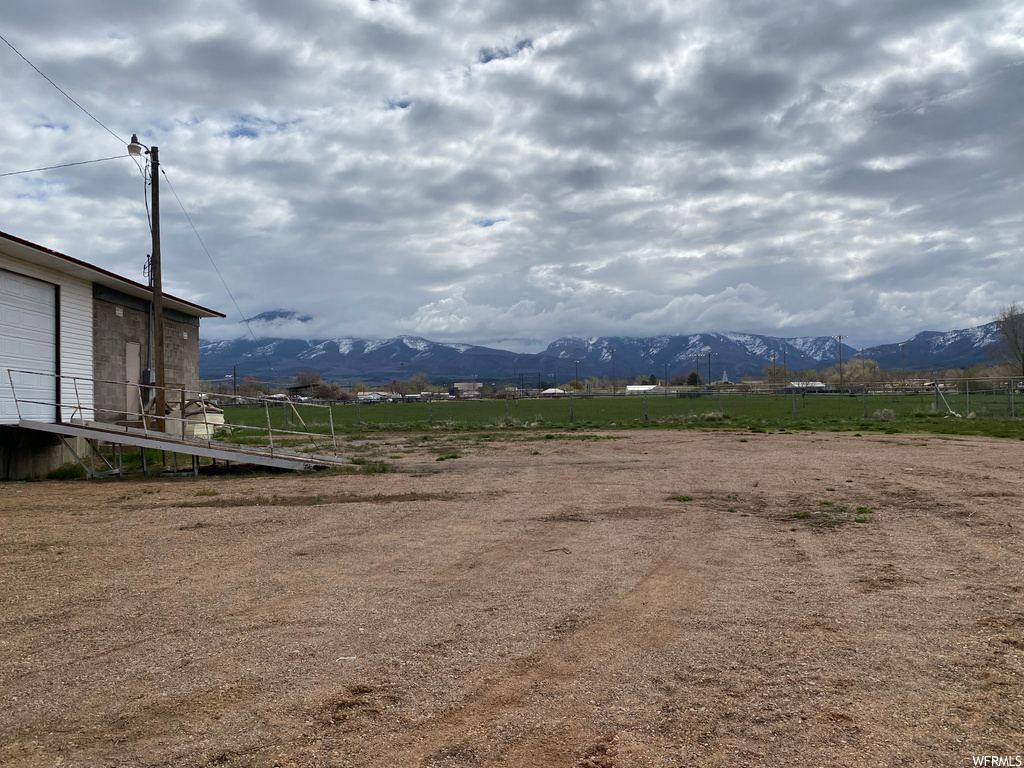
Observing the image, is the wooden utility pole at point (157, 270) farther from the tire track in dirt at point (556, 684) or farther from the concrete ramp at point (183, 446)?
the tire track in dirt at point (556, 684)

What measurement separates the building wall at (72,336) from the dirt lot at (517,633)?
7548 mm

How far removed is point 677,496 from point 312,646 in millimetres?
7681

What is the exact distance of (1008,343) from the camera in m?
72.8

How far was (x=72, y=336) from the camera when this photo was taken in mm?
17688

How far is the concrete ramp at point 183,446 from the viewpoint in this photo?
47.4 feet

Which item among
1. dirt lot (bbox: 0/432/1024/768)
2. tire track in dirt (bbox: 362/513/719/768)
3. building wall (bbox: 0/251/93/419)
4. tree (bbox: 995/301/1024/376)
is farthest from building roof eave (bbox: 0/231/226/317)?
tree (bbox: 995/301/1024/376)

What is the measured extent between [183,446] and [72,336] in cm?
575

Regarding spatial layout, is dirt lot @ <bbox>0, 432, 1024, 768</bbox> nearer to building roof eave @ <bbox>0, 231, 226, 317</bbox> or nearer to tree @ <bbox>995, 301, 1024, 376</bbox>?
building roof eave @ <bbox>0, 231, 226, 317</bbox>

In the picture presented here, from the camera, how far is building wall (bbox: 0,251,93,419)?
16.9 m

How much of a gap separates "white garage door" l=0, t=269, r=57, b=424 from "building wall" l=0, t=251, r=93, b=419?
20cm

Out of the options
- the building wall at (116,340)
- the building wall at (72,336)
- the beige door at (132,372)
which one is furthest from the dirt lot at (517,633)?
the beige door at (132,372)

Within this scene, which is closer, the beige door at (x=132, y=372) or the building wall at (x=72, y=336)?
the building wall at (x=72, y=336)

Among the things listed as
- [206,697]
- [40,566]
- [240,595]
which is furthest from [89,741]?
[40,566]

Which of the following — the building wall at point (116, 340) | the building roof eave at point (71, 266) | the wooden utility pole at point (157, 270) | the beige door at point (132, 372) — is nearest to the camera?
the building roof eave at point (71, 266)
